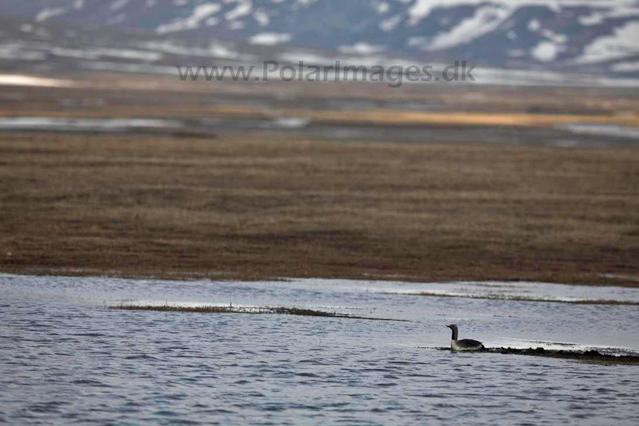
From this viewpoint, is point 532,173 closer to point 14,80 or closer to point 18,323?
point 18,323

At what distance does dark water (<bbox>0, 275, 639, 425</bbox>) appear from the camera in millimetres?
15477

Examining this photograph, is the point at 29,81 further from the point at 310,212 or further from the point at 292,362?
the point at 292,362

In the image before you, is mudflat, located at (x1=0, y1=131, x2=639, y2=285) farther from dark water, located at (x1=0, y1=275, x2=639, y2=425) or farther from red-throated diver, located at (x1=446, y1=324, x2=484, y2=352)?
red-throated diver, located at (x1=446, y1=324, x2=484, y2=352)

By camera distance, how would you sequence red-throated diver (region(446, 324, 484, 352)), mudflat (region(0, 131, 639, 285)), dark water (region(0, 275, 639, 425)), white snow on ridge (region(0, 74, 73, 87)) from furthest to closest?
white snow on ridge (region(0, 74, 73, 87)) → mudflat (region(0, 131, 639, 285)) → red-throated diver (region(446, 324, 484, 352)) → dark water (region(0, 275, 639, 425))

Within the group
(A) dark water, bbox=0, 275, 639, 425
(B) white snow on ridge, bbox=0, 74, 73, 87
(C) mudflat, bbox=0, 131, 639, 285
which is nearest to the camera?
(A) dark water, bbox=0, 275, 639, 425

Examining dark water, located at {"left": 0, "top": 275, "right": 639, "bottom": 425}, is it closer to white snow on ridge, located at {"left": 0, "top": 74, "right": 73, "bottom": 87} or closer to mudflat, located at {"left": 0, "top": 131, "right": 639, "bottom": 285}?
mudflat, located at {"left": 0, "top": 131, "right": 639, "bottom": 285}

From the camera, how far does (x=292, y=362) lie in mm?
18141

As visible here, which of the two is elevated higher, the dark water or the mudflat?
the mudflat

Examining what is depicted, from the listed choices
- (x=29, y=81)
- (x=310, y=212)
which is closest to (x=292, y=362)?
(x=310, y=212)

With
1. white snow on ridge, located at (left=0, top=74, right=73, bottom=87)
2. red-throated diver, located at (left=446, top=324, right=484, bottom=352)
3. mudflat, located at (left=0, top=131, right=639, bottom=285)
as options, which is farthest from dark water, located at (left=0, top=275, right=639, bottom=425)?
white snow on ridge, located at (left=0, top=74, right=73, bottom=87)

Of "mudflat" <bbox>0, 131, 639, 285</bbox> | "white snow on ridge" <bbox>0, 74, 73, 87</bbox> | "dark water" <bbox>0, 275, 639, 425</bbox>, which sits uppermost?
"white snow on ridge" <bbox>0, 74, 73, 87</bbox>

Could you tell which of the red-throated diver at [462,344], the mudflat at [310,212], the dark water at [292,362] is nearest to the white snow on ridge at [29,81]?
the mudflat at [310,212]

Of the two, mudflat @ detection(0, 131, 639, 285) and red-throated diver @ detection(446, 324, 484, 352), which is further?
mudflat @ detection(0, 131, 639, 285)

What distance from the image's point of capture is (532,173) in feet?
156
